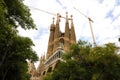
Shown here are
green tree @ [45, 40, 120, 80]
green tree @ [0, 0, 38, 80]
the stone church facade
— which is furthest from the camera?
the stone church facade

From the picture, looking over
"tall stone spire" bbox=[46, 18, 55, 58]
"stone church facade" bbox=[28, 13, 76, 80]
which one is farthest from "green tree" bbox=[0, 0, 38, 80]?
"tall stone spire" bbox=[46, 18, 55, 58]

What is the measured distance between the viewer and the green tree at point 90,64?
63.2ft

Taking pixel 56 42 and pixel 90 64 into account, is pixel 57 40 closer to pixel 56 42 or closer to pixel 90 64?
pixel 56 42

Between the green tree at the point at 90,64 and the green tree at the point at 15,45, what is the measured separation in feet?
14.2

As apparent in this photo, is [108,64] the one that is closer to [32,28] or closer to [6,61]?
[32,28]

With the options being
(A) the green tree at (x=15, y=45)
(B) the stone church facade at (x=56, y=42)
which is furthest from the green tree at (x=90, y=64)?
(B) the stone church facade at (x=56, y=42)

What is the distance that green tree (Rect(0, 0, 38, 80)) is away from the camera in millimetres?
15109

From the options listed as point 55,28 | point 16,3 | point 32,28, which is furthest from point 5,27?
point 55,28

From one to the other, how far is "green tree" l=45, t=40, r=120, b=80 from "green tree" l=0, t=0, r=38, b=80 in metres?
4.34

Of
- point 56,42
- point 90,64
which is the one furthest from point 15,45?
point 56,42

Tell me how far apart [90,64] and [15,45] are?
26.7 feet

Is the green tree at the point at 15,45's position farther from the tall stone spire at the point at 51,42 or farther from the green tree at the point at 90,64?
the tall stone spire at the point at 51,42

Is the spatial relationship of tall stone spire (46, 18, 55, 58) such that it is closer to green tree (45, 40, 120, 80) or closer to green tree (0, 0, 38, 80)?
green tree (45, 40, 120, 80)

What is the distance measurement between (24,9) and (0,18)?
210 inches
